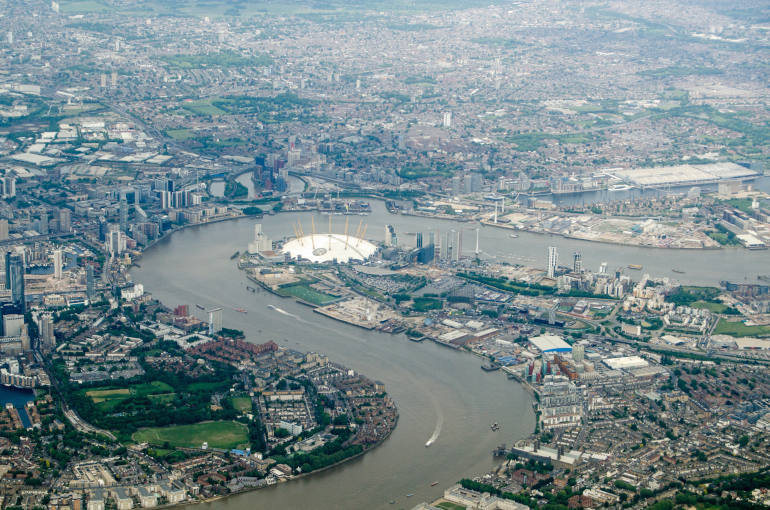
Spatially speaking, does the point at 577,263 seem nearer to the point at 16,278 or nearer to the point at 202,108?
the point at 16,278

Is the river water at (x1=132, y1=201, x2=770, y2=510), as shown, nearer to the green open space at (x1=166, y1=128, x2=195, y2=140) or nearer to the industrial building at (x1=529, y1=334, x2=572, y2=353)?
the industrial building at (x1=529, y1=334, x2=572, y2=353)

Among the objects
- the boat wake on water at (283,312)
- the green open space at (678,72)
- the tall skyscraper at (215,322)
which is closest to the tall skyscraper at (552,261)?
the boat wake on water at (283,312)

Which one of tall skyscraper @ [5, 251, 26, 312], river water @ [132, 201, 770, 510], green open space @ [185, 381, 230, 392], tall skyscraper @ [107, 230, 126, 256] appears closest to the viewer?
river water @ [132, 201, 770, 510]

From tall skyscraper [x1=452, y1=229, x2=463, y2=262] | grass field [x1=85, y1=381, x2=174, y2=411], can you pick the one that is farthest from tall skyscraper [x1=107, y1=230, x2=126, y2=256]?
grass field [x1=85, y1=381, x2=174, y2=411]

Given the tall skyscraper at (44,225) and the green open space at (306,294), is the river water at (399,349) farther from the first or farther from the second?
the tall skyscraper at (44,225)

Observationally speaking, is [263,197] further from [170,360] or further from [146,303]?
[170,360]

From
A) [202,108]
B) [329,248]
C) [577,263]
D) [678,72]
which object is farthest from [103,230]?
[678,72]
